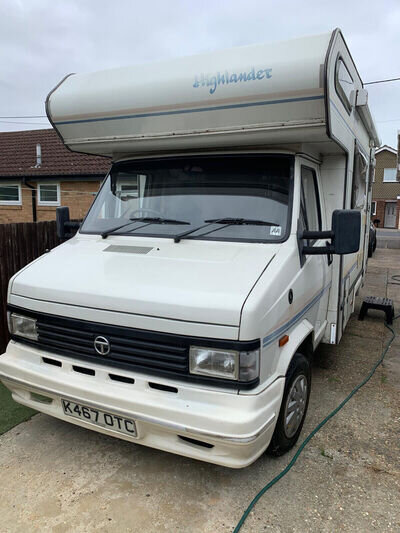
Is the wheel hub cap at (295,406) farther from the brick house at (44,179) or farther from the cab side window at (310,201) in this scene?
the brick house at (44,179)

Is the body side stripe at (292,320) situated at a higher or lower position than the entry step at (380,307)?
higher

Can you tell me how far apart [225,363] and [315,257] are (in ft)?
5.00

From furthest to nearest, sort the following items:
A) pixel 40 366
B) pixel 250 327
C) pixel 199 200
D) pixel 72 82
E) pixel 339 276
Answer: pixel 339 276 < pixel 72 82 < pixel 199 200 < pixel 40 366 < pixel 250 327

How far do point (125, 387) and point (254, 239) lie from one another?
4.69ft

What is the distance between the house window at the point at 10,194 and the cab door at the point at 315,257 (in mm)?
16621

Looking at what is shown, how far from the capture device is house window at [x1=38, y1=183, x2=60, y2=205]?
17.0 m

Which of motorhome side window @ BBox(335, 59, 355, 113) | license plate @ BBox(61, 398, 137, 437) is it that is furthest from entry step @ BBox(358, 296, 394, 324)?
license plate @ BBox(61, 398, 137, 437)

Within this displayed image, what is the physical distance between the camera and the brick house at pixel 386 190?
131ft

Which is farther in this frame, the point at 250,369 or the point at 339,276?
the point at 339,276

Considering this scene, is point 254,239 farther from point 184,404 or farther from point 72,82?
point 72,82

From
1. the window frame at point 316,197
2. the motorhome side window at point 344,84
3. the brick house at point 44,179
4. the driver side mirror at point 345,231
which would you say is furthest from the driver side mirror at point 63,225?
the brick house at point 44,179

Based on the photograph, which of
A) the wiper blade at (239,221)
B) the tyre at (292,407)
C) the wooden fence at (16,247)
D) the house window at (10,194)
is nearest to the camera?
the tyre at (292,407)

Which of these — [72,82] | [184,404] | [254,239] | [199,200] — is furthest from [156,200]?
[184,404]

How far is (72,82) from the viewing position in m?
3.90
